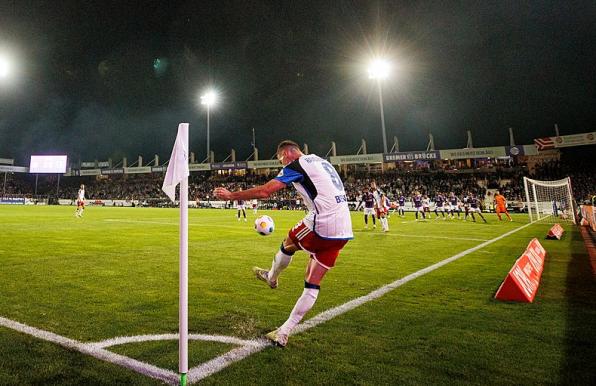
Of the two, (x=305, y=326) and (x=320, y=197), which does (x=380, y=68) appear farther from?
(x=305, y=326)

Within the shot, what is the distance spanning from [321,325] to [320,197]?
146cm

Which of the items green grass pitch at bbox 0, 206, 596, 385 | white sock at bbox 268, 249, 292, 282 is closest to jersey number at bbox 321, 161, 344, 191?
white sock at bbox 268, 249, 292, 282

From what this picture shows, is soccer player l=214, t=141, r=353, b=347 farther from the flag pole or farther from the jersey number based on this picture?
the flag pole

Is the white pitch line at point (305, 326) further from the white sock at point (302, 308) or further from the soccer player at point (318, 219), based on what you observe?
the soccer player at point (318, 219)

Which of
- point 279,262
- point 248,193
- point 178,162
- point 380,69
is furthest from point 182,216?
point 380,69

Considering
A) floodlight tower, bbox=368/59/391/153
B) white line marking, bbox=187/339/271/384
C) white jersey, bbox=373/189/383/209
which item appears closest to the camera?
white line marking, bbox=187/339/271/384

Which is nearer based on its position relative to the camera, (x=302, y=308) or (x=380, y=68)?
(x=302, y=308)

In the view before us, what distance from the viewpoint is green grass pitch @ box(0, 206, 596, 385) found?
278cm

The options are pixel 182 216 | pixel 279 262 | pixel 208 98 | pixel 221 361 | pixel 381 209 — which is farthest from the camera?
pixel 208 98

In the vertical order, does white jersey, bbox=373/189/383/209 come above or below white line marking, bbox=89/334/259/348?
above

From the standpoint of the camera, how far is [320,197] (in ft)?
12.1

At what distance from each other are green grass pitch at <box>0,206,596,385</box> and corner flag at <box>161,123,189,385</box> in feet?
1.20

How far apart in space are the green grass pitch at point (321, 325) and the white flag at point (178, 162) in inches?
59.9

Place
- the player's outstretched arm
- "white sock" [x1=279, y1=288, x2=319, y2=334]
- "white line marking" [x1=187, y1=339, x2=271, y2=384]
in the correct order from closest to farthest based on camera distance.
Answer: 1. "white line marking" [x1=187, y1=339, x2=271, y2=384]
2. the player's outstretched arm
3. "white sock" [x1=279, y1=288, x2=319, y2=334]
